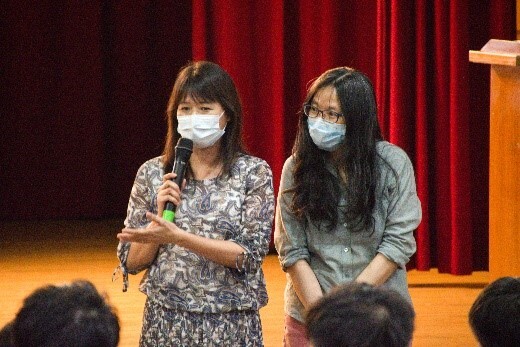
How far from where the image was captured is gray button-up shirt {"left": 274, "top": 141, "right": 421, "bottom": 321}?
2818 mm

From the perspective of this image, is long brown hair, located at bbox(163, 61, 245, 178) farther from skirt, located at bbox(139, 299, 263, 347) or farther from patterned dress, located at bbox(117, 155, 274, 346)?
skirt, located at bbox(139, 299, 263, 347)

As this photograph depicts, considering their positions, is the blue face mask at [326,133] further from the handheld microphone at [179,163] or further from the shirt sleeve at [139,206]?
the shirt sleeve at [139,206]

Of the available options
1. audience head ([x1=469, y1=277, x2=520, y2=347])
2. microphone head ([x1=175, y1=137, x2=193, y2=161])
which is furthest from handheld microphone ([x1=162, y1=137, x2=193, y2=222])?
audience head ([x1=469, y1=277, x2=520, y2=347])

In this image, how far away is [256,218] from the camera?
284 centimetres

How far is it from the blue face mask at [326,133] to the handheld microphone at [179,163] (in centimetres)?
32

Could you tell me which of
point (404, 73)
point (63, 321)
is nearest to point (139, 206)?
point (63, 321)

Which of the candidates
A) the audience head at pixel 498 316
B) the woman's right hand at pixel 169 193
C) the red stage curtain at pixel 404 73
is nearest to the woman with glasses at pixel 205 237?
the woman's right hand at pixel 169 193

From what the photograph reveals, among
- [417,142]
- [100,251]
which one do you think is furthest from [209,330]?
[100,251]

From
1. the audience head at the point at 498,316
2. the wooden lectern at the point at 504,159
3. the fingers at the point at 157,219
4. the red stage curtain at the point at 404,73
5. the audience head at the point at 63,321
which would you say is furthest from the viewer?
the red stage curtain at the point at 404,73

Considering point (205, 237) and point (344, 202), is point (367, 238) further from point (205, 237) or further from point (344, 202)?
point (205, 237)

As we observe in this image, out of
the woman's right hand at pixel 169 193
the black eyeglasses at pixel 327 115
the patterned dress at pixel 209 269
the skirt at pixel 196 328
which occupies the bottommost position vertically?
the skirt at pixel 196 328

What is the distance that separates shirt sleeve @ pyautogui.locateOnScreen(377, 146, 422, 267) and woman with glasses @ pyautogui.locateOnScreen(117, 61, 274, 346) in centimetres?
31

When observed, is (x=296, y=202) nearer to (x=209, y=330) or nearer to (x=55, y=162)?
(x=209, y=330)

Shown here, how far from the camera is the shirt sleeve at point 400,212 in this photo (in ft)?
9.21
